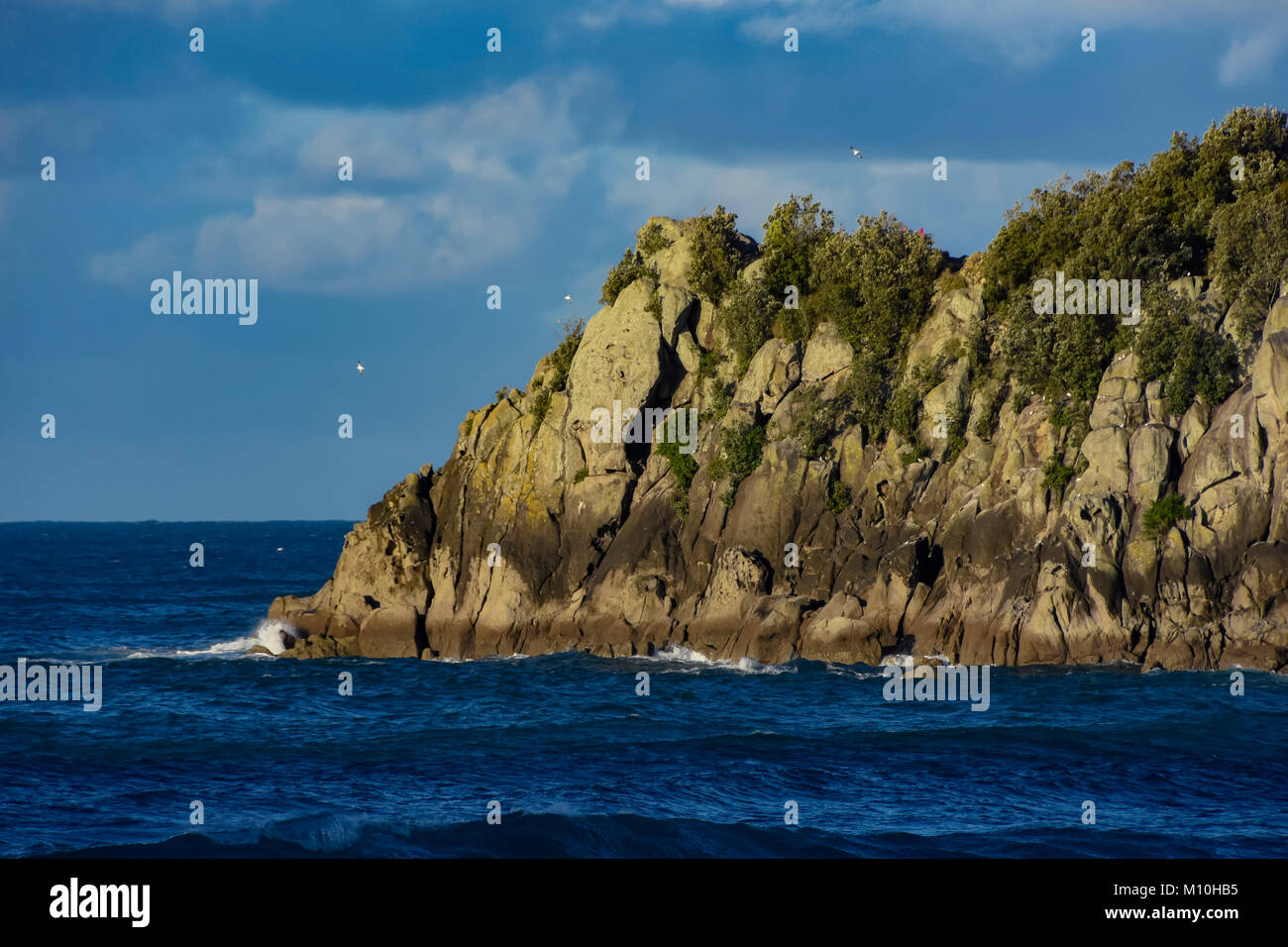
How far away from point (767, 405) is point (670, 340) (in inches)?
236

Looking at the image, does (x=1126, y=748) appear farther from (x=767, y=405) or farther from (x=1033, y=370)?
(x=767, y=405)

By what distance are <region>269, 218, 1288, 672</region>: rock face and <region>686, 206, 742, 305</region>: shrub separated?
Answer: 1.00 metres

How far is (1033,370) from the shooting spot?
174 feet

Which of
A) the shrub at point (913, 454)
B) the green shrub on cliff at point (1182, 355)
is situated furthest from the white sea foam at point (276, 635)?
the green shrub on cliff at point (1182, 355)

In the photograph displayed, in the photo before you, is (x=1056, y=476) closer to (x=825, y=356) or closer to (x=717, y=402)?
(x=825, y=356)

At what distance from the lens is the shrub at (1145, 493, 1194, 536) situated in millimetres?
47312

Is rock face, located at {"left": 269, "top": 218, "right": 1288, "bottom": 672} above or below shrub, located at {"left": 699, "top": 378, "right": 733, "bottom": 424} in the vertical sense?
below

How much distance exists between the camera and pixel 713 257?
6194cm

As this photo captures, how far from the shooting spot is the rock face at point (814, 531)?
153 feet

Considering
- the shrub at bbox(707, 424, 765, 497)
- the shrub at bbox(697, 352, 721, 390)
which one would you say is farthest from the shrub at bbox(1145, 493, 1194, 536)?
the shrub at bbox(697, 352, 721, 390)

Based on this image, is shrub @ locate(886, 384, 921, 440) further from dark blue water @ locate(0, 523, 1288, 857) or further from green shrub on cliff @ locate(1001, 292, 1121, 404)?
dark blue water @ locate(0, 523, 1288, 857)

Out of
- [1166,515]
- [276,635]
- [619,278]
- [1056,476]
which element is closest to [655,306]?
[619,278]
